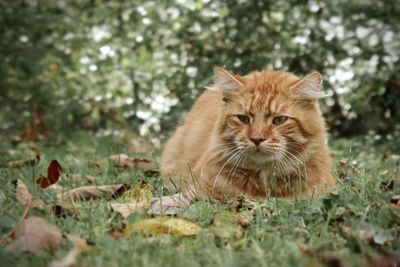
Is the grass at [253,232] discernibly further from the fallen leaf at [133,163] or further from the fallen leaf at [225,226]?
the fallen leaf at [133,163]

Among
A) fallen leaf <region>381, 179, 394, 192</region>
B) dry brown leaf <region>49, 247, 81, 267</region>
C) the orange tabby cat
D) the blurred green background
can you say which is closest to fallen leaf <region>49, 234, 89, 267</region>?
dry brown leaf <region>49, 247, 81, 267</region>

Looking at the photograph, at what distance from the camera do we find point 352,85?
6.62 metres

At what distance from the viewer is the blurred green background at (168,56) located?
6395 mm

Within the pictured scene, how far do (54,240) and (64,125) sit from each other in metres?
5.18

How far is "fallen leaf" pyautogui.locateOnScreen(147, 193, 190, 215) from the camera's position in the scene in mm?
2701

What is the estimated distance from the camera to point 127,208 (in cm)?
269

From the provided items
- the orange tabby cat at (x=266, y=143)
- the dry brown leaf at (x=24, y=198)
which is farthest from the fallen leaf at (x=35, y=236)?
the orange tabby cat at (x=266, y=143)

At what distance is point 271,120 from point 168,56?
11.6 ft

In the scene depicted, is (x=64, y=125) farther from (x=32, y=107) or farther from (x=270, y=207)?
(x=270, y=207)

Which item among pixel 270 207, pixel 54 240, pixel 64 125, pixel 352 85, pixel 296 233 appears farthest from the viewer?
pixel 64 125

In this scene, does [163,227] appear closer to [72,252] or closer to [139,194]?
[72,252]

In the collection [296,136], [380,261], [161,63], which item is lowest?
[380,261]

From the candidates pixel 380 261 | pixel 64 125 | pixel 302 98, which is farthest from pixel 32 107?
pixel 380 261

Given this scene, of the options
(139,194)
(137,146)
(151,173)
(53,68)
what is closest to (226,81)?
(139,194)
